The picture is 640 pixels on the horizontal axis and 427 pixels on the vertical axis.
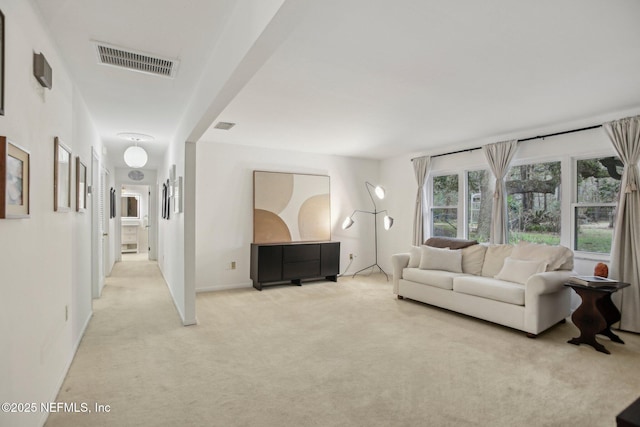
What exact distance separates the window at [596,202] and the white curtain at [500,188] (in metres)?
0.81

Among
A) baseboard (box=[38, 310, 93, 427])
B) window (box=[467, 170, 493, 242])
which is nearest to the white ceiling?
window (box=[467, 170, 493, 242])

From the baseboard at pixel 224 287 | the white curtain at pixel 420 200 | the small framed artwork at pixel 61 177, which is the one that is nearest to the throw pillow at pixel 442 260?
the white curtain at pixel 420 200

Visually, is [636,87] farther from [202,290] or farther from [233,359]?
[202,290]

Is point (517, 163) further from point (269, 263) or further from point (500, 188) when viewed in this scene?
point (269, 263)

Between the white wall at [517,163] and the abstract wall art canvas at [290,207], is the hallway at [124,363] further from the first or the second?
the white wall at [517,163]

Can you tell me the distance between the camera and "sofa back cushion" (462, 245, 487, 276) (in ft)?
15.3

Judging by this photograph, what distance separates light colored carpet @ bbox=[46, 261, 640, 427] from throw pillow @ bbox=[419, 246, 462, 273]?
71 cm

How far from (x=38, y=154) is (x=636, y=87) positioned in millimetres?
4806

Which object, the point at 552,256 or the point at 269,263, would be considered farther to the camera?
the point at 269,263

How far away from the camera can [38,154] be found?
1959mm

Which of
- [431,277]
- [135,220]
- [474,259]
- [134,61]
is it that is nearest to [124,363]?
[134,61]

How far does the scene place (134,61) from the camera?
8.83 feet

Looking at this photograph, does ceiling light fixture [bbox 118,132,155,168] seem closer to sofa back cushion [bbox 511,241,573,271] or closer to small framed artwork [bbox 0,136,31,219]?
small framed artwork [bbox 0,136,31,219]

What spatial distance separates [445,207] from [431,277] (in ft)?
6.21
